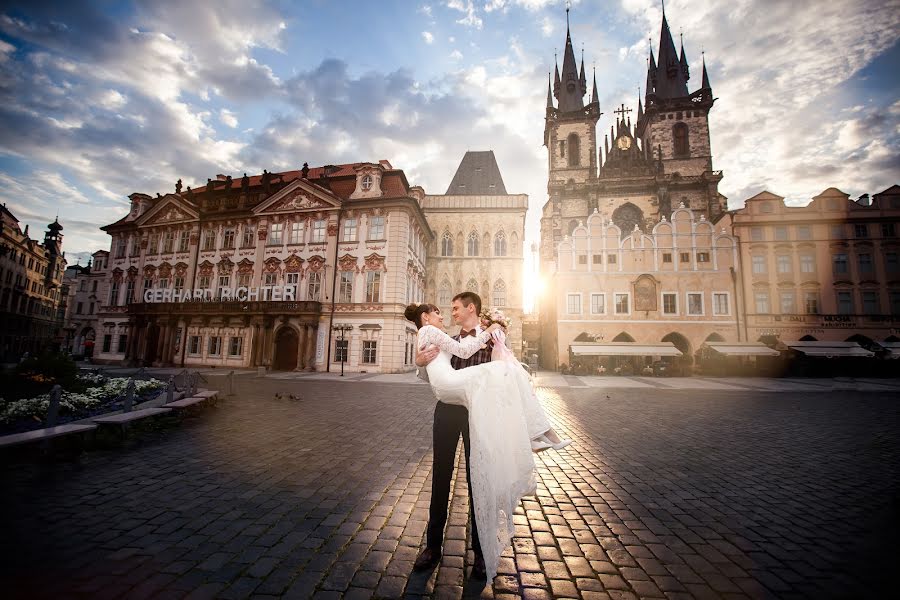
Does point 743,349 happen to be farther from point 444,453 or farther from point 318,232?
point 318,232

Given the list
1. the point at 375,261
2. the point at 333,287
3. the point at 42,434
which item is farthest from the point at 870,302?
the point at 42,434

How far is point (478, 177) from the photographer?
41.0 metres

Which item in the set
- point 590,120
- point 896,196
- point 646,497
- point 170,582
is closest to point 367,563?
point 170,582

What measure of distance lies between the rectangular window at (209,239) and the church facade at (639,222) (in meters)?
29.1

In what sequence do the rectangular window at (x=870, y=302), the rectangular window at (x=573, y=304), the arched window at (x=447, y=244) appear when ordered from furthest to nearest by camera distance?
the arched window at (x=447, y=244) → the rectangular window at (x=573, y=304) → the rectangular window at (x=870, y=302)

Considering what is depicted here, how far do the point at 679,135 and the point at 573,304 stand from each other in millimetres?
30924

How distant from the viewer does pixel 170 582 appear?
2.58 metres

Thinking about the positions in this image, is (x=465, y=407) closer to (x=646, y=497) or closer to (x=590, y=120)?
(x=646, y=497)

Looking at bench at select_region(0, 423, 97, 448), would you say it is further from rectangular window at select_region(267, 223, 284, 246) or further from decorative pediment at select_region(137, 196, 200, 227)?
decorative pediment at select_region(137, 196, 200, 227)

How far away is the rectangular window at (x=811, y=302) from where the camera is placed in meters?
30.2

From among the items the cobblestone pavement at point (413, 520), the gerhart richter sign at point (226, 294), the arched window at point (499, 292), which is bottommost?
the cobblestone pavement at point (413, 520)

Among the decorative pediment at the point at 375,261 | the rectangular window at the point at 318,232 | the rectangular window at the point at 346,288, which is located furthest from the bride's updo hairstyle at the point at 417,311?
the rectangular window at the point at 318,232

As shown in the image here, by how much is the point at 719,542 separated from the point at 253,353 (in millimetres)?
29137

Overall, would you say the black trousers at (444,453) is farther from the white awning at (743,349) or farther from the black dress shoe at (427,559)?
the white awning at (743,349)
